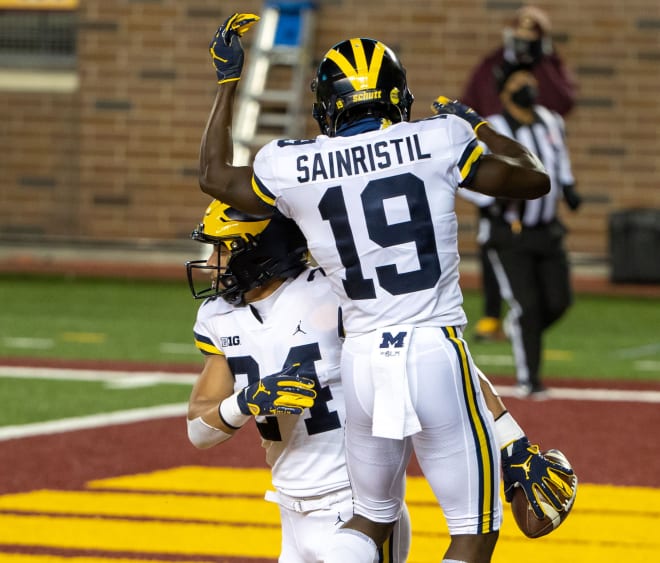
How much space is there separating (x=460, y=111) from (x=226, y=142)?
65 centimetres

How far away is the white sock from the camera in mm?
3365

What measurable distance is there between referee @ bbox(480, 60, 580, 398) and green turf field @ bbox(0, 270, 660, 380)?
3.45 ft

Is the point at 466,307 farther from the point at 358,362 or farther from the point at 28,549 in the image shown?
the point at 358,362

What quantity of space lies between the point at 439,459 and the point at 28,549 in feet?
6.60

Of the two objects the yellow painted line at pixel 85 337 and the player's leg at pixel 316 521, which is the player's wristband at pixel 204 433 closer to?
the player's leg at pixel 316 521

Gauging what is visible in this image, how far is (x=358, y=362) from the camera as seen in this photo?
343 centimetres

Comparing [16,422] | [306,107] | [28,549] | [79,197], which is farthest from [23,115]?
[28,549]

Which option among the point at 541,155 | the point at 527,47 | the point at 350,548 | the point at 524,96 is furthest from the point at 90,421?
the point at 527,47

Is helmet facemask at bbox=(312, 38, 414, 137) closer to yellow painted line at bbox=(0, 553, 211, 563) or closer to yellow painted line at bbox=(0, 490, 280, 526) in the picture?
yellow painted line at bbox=(0, 553, 211, 563)

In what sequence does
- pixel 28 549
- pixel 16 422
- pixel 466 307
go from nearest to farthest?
pixel 28 549 < pixel 16 422 < pixel 466 307

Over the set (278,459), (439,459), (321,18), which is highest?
(439,459)

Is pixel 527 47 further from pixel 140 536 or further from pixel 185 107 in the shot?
pixel 140 536

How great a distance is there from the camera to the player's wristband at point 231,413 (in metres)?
3.63

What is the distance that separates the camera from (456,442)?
11.1 feet
